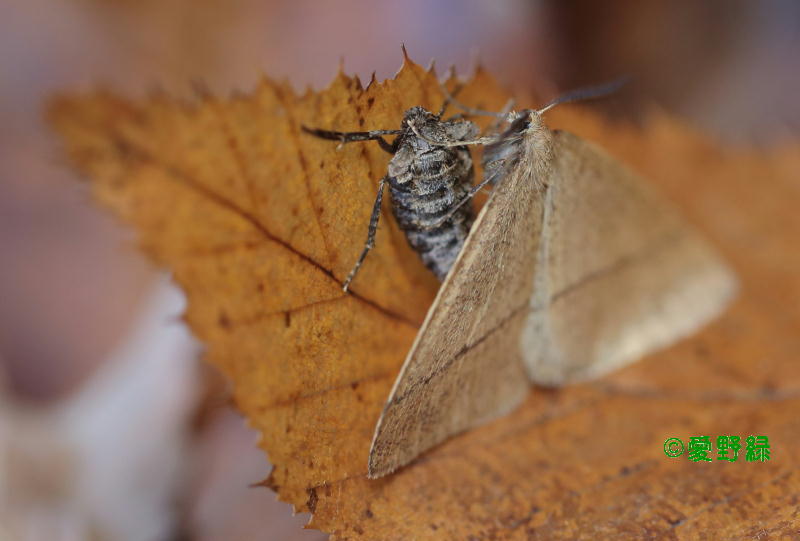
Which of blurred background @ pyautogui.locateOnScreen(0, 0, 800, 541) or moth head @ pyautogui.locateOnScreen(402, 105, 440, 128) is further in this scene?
blurred background @ pyautogui.locateOnScreen(0, 0, 800, 541)

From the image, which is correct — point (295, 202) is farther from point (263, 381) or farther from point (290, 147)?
point (263, 381)

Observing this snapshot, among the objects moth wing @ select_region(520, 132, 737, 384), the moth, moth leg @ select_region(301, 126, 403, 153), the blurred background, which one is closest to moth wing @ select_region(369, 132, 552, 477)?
the moth

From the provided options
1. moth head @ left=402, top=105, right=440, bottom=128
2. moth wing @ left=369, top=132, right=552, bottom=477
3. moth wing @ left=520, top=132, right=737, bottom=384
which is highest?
moth wing @ left=520, top=132, right=737, bottom=384

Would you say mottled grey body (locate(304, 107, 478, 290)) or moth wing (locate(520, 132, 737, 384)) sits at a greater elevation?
moth wing (locate(520, 132, 737, 384))

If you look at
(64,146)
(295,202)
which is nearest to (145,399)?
(64,146)

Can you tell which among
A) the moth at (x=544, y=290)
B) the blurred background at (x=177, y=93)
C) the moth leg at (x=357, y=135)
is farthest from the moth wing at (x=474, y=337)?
the blurred background at (x=177, y=93)

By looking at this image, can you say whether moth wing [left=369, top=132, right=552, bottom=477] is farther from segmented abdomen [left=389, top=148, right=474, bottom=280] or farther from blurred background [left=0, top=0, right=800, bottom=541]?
blurred background [left=0, top=0, right=800, bottom=541]

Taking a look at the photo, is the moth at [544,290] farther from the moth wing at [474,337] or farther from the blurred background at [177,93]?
the blurred background at [177,93]

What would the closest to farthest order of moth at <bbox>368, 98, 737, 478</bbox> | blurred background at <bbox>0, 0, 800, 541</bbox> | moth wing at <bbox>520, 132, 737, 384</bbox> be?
1. moth at <bbox>368, 98, 737, 478</bbox>
2. moth wing at <bbox>520, 132, 737, 384</bbox>
3. blurred background at <bbox>0, 0, 800, 541</bbox>
